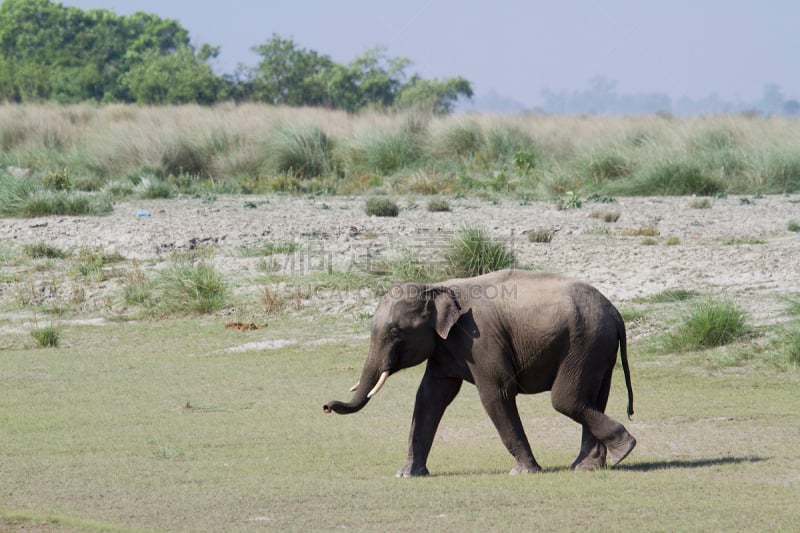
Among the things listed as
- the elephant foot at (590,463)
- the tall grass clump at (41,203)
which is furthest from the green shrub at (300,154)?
the elephant foot at (590,463)

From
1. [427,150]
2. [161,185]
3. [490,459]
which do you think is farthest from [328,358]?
[427,150]

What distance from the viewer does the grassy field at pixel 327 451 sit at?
7.01 m

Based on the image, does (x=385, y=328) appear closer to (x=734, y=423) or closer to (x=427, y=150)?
(x=734, y=423)

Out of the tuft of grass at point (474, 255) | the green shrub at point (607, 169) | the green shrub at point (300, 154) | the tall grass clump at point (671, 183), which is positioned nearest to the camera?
the tuft of grass at point (474, 255)

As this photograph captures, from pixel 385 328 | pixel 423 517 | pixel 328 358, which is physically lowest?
pixel 328 358

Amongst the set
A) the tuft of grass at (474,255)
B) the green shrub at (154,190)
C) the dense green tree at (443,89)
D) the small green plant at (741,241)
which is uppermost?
the tuft of grass at (474,255)

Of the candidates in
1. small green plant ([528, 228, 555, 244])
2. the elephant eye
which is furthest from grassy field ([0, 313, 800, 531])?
small green plant ([528, 228, 555, 244])

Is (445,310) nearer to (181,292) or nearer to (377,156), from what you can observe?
(181,292)

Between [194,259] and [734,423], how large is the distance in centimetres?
1012

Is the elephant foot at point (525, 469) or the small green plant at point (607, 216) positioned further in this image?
the small green plant at point (607, 216)

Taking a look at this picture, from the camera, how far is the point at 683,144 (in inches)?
1046

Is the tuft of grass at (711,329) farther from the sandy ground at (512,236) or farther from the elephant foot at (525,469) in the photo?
the elephant foot at (525,469)

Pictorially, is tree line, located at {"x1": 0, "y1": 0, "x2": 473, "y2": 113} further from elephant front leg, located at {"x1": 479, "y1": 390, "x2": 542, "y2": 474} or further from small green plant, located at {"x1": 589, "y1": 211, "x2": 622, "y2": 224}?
elephant front leg, located at {"x1": 479, "y1": 390, "x2": 542, "y2": 474}

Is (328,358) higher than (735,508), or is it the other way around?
(735,508)
